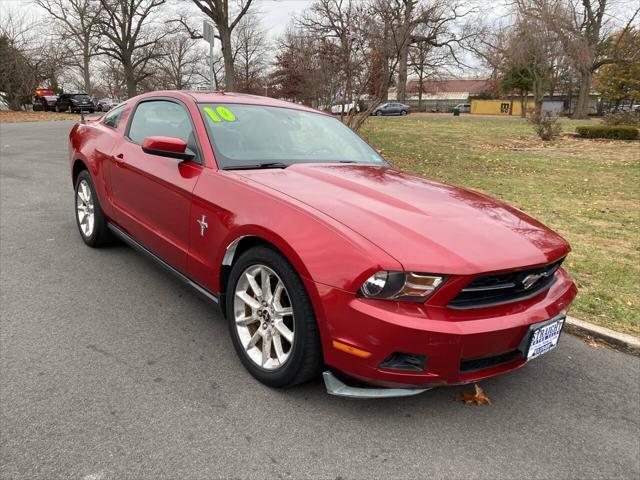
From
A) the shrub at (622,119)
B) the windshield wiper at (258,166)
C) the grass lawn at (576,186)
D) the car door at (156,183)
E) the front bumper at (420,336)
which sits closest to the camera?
the front bumper at (420,336)

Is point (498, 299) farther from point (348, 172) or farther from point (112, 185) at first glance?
point (112, 185)

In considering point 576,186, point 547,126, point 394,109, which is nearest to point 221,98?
point 576,186

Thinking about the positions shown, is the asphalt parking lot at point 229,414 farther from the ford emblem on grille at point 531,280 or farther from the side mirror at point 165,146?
the side mirror at point 165,146

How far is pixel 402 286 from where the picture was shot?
213 cm

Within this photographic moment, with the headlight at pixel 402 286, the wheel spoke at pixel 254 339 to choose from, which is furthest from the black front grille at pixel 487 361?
the wheel spoke at pixel 254 339

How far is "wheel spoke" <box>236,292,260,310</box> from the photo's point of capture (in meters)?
2.70

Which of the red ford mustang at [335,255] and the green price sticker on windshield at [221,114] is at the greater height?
the green price sticker on windshield at [221,114]

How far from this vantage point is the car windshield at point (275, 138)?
322cm

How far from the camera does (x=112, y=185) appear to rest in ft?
13.8

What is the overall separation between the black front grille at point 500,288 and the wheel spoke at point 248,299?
3.53 ft

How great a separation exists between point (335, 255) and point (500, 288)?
0.79 metres

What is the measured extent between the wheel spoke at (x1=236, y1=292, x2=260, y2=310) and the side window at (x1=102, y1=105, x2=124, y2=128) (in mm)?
2607

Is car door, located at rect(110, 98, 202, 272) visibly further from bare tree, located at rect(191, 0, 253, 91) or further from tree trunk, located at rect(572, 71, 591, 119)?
tree trunk, located at rect(572, 71, 591, 119)

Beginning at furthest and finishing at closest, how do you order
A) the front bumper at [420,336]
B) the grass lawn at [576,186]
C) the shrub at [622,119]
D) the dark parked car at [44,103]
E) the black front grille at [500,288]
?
the dark parked car at [44,103] < the shrub at [622,119] < the grass lawn at [576,186] < the black front grille at [500,288] < the front bumper at [420,336]
